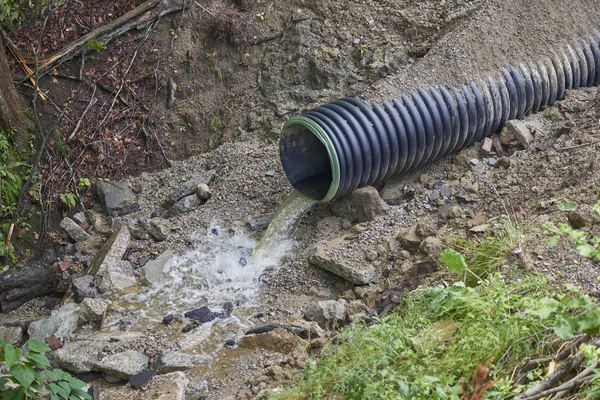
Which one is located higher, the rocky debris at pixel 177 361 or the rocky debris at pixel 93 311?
the rocky debris at pixel 93 311

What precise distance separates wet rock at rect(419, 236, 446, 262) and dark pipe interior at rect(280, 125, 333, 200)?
1.45 m

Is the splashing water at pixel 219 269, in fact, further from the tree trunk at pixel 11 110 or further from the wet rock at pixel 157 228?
the tree trunk at pixel 11 110

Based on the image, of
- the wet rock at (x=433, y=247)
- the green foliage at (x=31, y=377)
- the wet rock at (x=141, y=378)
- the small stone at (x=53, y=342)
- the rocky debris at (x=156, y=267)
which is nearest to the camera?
the green foliage at (x=31, y=377)

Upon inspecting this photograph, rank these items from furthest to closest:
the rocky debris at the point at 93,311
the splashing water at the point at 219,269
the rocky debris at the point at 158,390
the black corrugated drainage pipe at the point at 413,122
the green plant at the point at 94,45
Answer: the green plant at the point at 94,45 → the black corrugated drainage pipe at the point at 413,122 → the splashing water at the point at 219,269 → the rocky debris at the point at 93,311 → the rocky debris at the point at 158,390

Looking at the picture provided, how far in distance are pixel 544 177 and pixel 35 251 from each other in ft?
15.4

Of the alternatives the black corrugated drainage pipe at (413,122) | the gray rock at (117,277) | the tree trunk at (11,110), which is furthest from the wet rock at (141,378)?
the tree trunk at (11,110)

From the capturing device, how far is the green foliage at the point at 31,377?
345cm

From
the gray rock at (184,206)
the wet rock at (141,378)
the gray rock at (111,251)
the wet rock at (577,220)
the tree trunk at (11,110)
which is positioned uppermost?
the tree trunk at (11,110)

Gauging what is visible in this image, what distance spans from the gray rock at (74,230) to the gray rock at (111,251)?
451mm

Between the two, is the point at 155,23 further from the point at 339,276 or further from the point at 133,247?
the point at 339,276

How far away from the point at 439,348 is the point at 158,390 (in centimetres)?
186

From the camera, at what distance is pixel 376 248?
5180 millimetres

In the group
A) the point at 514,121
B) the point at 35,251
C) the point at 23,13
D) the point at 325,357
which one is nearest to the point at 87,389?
the point at 325,357

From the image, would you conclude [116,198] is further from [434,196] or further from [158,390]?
[434,196]
